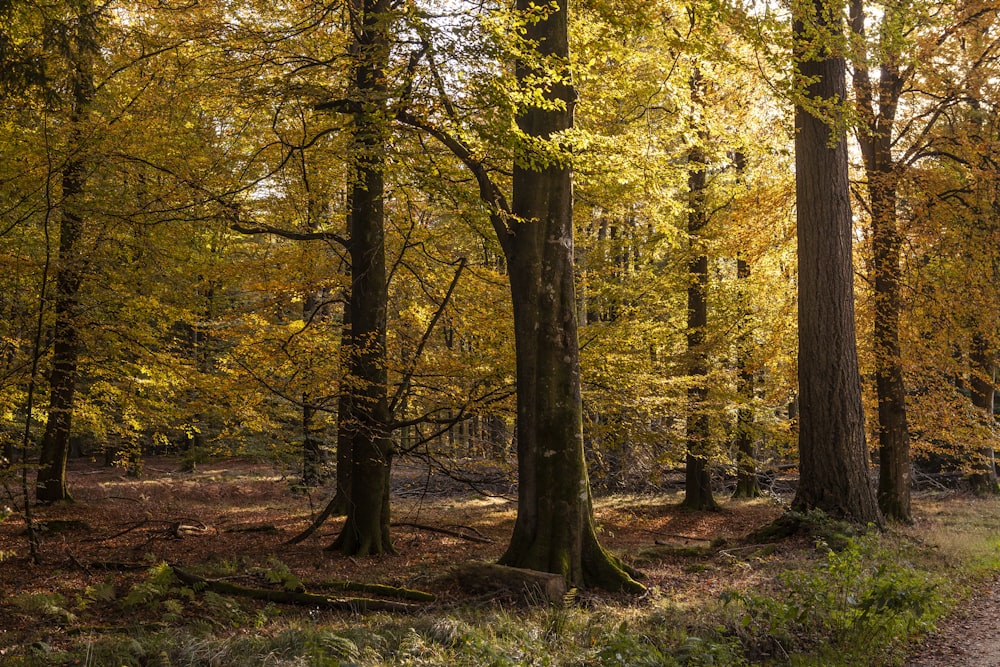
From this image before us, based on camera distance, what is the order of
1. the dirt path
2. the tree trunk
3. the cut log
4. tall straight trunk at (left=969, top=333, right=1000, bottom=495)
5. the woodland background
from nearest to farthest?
the dirt path < the cut log < the woodland background < the tree trunk < tall straight trunk at (left=969, top=333, right=1000, bottom=495)

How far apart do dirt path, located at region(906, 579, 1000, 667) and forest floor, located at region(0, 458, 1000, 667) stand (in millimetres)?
22

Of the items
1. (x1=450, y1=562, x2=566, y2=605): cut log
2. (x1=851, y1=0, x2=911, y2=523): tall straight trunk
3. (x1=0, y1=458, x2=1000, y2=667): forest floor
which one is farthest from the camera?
(x1=851, y1=0, x2=911, y2=523): tall straight trunk

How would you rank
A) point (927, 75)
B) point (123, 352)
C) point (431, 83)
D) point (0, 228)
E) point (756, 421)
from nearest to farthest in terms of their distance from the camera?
point (431, 83) < point (0, 228) < point (123, 352) < point (927, 75) < point (756, 421)

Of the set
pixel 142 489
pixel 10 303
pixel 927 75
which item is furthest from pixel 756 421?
pixel 142 489

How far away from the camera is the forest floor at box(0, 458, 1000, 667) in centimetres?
699

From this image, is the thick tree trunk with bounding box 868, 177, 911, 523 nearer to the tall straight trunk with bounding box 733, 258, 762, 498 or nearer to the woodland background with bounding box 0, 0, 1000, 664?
the woodland background with bounding box 0, 0, 1000, 664

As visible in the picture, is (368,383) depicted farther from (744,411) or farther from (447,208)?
(744,411)

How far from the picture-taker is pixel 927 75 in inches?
560

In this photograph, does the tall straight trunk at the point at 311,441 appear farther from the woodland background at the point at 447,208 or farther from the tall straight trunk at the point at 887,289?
the tall straight trunk at the point at 887,289

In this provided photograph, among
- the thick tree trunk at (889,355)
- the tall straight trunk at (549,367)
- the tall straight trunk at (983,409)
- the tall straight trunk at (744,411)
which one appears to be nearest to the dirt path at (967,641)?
the tall straight trunk at (549,367)

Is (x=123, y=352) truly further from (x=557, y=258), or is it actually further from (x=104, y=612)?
(x=557, y=258)

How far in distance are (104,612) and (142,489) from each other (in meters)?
14.9

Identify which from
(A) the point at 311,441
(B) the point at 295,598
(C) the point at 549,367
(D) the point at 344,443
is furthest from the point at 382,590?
(A) the point at 311,441

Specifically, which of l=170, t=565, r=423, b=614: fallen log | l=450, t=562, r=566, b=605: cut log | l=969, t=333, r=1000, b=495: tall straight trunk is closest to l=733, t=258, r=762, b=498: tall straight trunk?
l=969, t=333, r=1000, b=495: tall straight trunk
